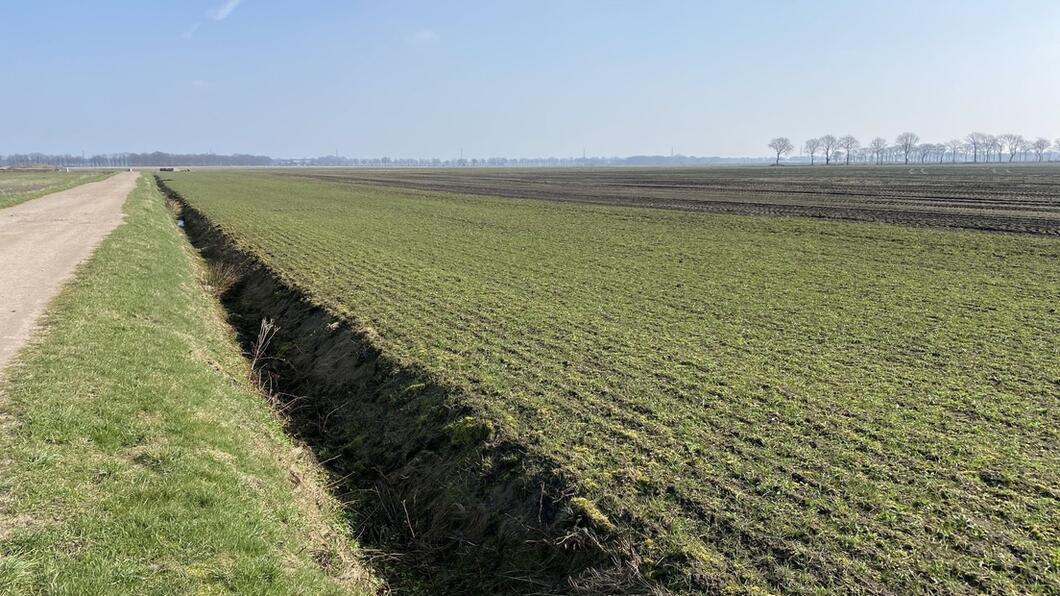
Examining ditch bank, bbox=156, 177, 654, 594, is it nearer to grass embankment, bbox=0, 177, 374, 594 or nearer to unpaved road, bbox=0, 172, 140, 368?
grass embankment, bbox=0, 177, 374, 594

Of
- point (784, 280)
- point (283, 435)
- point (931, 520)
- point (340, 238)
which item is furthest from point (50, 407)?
point (340, 238)

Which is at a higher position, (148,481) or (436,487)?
(148,481)

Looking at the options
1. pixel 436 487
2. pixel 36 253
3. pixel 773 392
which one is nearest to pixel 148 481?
pixel 436 487

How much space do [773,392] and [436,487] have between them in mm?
4775

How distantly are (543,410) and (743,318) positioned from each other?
6106 millimetres

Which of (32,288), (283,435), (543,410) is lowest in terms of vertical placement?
(283,435)

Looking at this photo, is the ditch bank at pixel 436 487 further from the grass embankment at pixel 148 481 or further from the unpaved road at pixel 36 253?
the unpaved road at pixel 36 253

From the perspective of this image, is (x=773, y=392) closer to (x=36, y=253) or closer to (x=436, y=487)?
(x=436, y=487)

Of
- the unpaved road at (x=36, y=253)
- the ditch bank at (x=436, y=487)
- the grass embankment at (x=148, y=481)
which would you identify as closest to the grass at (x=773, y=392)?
→ the ditch bank at (x=436, y=487)

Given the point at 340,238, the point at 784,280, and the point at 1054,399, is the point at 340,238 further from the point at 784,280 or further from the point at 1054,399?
the point at 1054,399

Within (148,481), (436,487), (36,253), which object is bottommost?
(436,487)

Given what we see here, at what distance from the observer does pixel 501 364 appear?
34.0ft

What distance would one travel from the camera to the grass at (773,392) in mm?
5645

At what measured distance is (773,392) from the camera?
349 inches
